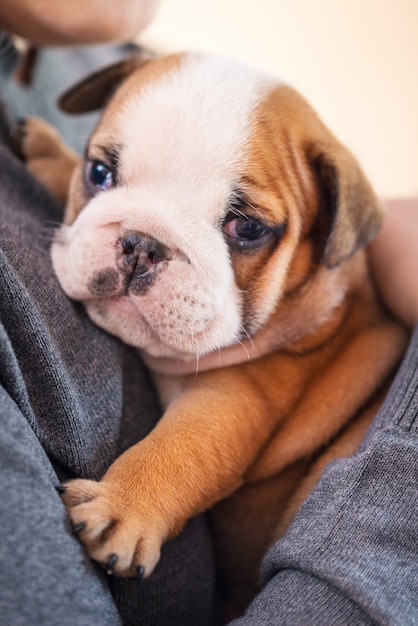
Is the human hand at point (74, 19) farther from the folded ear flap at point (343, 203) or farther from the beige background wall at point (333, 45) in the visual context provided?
the beige background wall at point (333, 45)

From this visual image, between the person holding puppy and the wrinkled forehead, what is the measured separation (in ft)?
0.86

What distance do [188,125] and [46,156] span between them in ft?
2.17

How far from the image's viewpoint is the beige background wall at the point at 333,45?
3.34 m

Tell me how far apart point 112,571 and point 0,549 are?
245 mm

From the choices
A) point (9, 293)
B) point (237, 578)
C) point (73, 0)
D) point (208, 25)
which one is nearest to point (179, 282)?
point (9, 293)

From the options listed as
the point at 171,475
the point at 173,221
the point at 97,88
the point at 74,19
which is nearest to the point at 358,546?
the point at 171,475

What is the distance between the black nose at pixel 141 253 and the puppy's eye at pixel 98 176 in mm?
186

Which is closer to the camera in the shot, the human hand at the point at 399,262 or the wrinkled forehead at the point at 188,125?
the wrinkled forehead at the point at 188,125

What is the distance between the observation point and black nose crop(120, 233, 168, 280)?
3.43 feet

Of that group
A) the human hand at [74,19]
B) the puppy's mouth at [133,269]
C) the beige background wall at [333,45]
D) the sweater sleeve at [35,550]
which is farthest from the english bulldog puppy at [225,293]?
the beige background wall at [333,45]

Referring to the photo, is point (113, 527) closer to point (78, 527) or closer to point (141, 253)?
point (78, 527)

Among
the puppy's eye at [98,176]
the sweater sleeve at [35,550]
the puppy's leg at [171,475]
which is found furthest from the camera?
the puppy's eye at [98,176]

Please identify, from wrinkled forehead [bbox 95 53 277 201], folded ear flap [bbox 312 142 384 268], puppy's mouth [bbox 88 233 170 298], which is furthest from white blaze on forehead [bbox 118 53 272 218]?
folded ear flap [bbox 312 142 384 268]

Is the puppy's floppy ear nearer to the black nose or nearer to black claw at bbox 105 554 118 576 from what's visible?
the black nose
